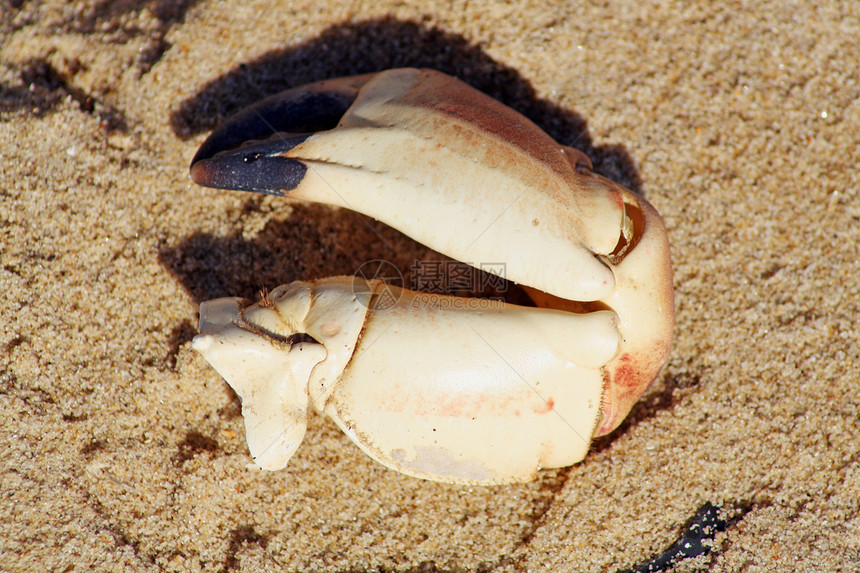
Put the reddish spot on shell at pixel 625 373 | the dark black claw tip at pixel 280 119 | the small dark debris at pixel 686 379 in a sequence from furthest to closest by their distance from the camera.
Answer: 1. the small dark debris at pixel 686 379
2. the dark black claw tip at pixel 280 119
3. the reddish spot on shell at pixel 625 373

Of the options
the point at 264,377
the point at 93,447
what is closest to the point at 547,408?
the point at 264,377

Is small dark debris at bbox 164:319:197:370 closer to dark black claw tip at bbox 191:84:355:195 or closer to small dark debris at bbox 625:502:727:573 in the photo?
dark black claw tip at bbox 191:84:355:195

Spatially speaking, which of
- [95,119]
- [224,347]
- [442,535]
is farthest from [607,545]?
[95,119]

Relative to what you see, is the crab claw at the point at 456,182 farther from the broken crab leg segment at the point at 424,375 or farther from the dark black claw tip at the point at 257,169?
the broken crab leg segment at the point at 424,375

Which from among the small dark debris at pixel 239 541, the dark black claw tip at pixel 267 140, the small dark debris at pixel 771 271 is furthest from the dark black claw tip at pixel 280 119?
the small dark debris at pixel 771 271

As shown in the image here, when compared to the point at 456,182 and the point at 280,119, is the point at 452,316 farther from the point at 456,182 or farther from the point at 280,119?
the point at 280,119

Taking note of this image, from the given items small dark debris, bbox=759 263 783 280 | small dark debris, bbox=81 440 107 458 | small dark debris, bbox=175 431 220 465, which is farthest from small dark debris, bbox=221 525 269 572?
small dark debris, bbox=759 263 783 280
